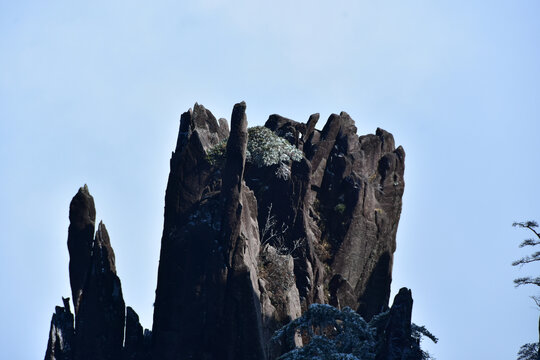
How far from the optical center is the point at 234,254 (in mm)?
63438

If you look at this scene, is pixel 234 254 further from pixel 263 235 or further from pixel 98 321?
pixel 98 321

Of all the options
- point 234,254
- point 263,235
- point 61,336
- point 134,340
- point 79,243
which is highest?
point 263,235

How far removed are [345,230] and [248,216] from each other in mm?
12526

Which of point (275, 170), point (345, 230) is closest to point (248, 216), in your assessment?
point (275, 170)

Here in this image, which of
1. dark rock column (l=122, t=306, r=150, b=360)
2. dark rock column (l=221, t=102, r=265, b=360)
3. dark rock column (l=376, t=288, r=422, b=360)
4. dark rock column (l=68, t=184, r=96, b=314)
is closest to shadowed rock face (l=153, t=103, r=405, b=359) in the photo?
dark rock column (l=221, t=102, r=265, b=360)

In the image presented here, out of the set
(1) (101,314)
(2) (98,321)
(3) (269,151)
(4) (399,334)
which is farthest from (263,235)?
(4) (399,334)

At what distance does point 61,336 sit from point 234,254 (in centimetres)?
1286

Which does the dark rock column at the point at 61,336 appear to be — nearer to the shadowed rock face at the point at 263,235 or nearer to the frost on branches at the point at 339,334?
the shadowed rock face at the point at 263,235

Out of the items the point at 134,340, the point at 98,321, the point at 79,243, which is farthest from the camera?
the point at 79,243

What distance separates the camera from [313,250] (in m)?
A: 72.7

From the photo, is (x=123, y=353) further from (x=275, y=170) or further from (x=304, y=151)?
(x=304, y=151)

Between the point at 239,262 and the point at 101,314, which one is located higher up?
the point at 239,262

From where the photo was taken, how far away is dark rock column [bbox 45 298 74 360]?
6612 cm

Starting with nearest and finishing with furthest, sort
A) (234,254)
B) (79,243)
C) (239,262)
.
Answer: (239,262), (234,254), (79,243)
